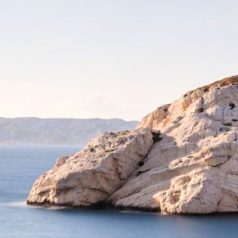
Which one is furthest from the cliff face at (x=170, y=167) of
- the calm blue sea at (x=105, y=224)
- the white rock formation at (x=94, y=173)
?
the calm blue sea at (x=105, y=224)

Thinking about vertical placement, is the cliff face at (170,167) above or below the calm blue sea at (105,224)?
above

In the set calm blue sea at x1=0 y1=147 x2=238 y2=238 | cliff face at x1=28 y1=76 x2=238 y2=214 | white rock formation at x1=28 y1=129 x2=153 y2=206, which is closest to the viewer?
calm blue sea at x1=0 y1=147 x2=238 y2=238

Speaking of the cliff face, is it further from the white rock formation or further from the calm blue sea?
the calm blue sea

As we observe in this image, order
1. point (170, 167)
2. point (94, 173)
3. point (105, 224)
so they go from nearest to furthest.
A: 1. point (105, 224)
2. point (170, 167)
3. point (94, 173)

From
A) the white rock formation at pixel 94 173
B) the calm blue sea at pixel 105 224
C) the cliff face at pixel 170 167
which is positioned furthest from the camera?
the white rock formation at pixel 94 173

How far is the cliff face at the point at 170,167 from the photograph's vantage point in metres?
80.8

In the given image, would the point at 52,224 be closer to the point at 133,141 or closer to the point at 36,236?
the point at 36,236

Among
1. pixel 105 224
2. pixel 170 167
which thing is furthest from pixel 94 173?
pixel 105 224

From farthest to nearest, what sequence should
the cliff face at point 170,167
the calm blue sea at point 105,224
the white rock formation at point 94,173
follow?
the white rock formation at point 94,173, the cliff face at point 170,167, the calm blue sea at point 105,224

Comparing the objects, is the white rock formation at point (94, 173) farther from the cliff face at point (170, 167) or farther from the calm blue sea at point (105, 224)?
the calm blue sea at point (105, 224)

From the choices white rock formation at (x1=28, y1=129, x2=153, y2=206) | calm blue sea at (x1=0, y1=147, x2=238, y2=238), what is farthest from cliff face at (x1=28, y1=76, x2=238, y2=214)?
calm blue sea at (x1=0, y1=147, x2=238, y2=238)

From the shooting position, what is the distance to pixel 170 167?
279 ft

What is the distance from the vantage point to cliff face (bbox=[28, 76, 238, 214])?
80.8 metres

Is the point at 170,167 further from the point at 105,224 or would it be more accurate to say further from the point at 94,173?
the point at 105,224
